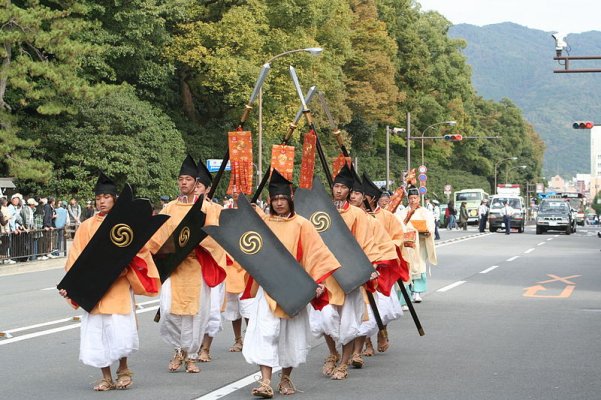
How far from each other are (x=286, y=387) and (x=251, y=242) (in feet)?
3.84

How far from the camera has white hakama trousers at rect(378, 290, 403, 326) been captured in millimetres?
11883

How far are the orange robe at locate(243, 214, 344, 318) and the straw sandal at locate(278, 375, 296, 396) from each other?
723 mm

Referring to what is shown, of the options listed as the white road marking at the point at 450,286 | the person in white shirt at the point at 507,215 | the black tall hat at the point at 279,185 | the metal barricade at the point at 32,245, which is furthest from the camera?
the person in white shirt at the point at 507,215

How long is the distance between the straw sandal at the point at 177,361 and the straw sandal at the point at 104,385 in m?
1.03

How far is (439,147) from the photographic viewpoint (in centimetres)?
8831

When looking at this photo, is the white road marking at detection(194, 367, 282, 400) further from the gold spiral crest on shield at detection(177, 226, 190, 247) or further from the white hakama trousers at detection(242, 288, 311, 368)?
the gold spiral crest on shield at detection(177, 226, 190, 247)

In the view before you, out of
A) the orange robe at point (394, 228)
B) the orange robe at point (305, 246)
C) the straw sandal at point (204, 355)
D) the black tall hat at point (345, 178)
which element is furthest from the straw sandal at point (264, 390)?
the orange robe at point (394, 228)

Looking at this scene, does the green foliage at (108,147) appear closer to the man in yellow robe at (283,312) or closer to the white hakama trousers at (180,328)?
the white hakama trousers at (180,328)

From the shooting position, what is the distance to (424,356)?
11.3 meters

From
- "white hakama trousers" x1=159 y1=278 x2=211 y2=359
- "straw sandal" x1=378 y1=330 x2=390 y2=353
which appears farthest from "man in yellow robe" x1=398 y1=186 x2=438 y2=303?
"white hakama trousers" x1=159 y1=278 x2=211 y2=359

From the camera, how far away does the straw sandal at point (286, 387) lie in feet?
29.0

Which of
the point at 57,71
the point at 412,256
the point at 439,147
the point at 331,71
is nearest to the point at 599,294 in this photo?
the point at 412,256

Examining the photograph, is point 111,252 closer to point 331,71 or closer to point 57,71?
point 57,71

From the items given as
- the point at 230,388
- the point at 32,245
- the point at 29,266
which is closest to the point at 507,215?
the point at 32,245
